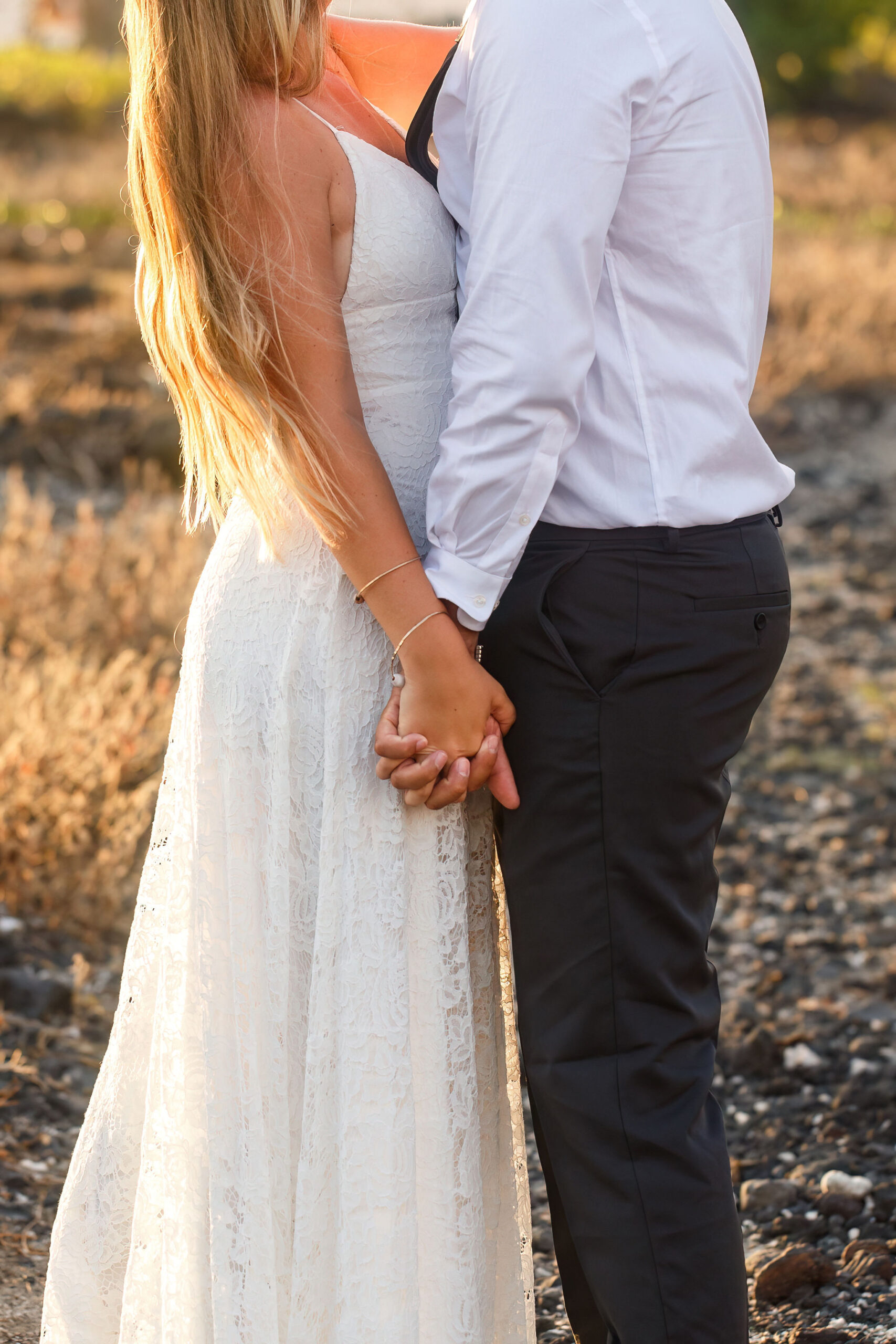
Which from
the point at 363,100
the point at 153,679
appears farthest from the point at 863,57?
the point at 363,100

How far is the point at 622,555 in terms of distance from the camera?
1.44 meters

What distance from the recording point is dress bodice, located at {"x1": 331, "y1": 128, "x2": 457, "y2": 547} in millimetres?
1539

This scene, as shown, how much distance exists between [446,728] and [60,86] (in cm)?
2001

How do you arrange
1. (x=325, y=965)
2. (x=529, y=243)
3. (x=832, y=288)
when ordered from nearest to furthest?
(x=529, y=243) → (x=325, y=965) → (x=832, y=288)

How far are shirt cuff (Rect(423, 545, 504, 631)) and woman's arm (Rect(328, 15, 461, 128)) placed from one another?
0.79m

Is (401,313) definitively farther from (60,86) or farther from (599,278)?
(60,86)

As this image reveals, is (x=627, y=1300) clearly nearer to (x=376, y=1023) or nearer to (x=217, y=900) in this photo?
(x=376, y=1023)

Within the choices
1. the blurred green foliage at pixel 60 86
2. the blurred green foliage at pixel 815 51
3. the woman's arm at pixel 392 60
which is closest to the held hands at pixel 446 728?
the woman's arm at pixel 392 60

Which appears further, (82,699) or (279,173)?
(82,699)

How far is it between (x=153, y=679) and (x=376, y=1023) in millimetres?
3049

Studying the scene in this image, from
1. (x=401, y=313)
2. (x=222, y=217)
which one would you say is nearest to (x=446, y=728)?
(x=401, y=313)

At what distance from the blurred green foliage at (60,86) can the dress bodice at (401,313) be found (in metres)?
17.1

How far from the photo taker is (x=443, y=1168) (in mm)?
1586

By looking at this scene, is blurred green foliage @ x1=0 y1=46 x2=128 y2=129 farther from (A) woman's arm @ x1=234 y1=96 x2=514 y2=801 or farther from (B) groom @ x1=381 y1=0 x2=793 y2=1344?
(B) groom @ x1=381 y1=0 x2=793 y2=1344
